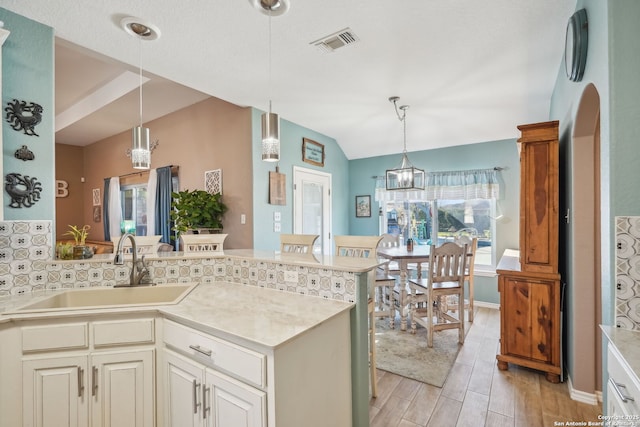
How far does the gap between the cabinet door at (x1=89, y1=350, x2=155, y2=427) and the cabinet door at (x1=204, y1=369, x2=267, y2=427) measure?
45cm

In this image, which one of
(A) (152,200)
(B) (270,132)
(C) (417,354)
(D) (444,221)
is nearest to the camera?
(B) (270,132)

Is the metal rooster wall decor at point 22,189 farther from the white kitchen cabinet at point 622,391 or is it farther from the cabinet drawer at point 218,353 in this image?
the white kitchen cabinet at point 622,391

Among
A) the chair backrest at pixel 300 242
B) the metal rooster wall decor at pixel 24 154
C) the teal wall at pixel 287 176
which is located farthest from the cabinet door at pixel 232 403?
the teal wall at pixel 287 176

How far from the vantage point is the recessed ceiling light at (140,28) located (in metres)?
1.99

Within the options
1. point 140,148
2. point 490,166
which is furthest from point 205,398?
point 490,166

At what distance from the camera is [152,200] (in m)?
4.70

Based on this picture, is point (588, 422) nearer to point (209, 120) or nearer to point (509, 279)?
point (509, 279)

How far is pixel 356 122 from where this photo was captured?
4.26m

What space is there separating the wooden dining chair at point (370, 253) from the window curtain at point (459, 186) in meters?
2.21

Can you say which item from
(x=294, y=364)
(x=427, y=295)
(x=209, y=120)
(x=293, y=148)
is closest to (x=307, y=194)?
(x=293, y=148)

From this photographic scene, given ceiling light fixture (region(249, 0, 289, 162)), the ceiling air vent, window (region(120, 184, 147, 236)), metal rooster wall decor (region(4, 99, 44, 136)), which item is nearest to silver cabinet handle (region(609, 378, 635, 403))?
ceiling light fixture (region(249, 0, 289, 162))

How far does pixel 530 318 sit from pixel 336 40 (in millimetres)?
2646

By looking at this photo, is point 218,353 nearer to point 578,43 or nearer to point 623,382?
point 623,382

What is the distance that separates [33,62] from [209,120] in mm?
2083
